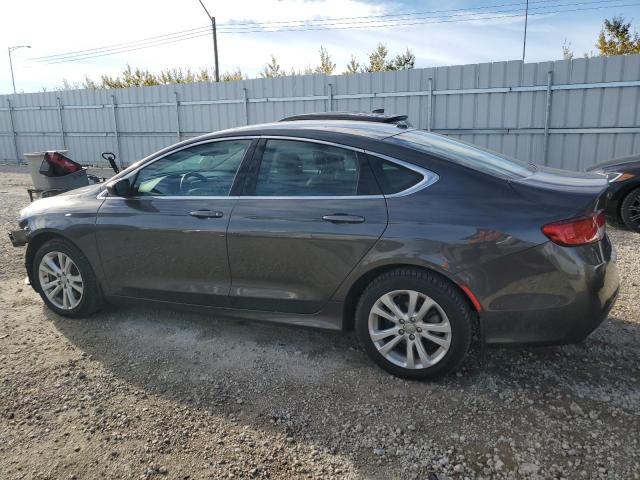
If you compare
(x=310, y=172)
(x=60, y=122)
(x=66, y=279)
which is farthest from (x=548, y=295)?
(x=60, y=122)

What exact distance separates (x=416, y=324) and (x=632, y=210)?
5.28 meters

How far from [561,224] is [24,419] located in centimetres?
315

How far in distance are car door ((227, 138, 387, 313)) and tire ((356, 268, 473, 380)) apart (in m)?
0.26

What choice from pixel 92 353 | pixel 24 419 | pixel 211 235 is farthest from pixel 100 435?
pixel 211 235

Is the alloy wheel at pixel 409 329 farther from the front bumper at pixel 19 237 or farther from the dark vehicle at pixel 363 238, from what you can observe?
the front bumper at pixel 19 237

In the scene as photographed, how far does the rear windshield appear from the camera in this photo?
3143 millimetres

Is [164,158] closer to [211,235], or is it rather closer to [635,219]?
[211,235]

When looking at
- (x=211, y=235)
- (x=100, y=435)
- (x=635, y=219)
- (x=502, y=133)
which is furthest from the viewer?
(x=502, y=133)

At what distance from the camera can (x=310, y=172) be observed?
3369 mm

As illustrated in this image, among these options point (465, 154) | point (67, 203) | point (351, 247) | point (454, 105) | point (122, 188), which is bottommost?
point (351, 247)

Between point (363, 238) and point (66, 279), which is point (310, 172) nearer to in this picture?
point (363, 238)

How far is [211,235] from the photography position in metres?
3.54

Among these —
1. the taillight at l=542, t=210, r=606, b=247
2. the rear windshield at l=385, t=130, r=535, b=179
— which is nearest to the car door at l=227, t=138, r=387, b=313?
the rear windshield at l=385, t=130, r=535, b=179

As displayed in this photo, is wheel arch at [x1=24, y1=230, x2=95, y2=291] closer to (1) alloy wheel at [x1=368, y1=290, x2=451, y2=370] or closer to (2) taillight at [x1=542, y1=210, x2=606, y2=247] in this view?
(1) alloy wheel at [x1=368, y1=290, x2=451, y2=370]
